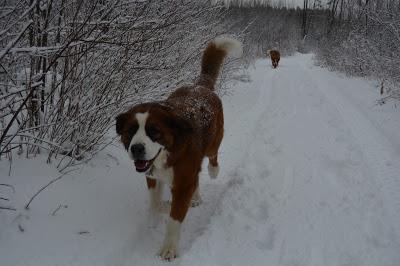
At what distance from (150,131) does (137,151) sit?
0.63ft

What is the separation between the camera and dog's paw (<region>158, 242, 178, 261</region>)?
296cm

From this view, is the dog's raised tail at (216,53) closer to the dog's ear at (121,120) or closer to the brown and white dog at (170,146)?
the brown and white dog at (170,146)

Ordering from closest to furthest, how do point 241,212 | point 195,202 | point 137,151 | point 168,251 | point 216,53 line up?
1. point 137,151
2. point 168,251
3. point 241,212
4. point 195,202
5. point 216,53

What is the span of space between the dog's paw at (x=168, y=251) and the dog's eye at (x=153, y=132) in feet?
2.98

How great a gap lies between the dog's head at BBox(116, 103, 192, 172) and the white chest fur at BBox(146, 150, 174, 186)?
60 mm

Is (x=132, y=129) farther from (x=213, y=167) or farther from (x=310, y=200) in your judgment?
(x=310, y=200)

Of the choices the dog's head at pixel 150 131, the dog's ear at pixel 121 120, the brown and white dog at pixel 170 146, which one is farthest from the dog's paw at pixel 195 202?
the dog's ear at pixel 121 120

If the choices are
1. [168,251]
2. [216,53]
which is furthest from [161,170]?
[216,53]

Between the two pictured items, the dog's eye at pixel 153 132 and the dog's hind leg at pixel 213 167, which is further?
the dog's hind leg at pixel 213 167

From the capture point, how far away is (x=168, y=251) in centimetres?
297

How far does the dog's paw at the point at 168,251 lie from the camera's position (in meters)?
2.96

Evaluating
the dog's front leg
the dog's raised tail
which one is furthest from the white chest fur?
the dog's raised tail

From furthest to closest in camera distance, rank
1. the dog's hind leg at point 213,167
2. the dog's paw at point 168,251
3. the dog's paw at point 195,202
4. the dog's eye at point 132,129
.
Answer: the dog's hind leg at point 213,167
the dog's paw at point 195,202
the dog's paw at point 168,251
the dog's eye at point 132,129

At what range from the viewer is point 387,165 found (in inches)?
193
